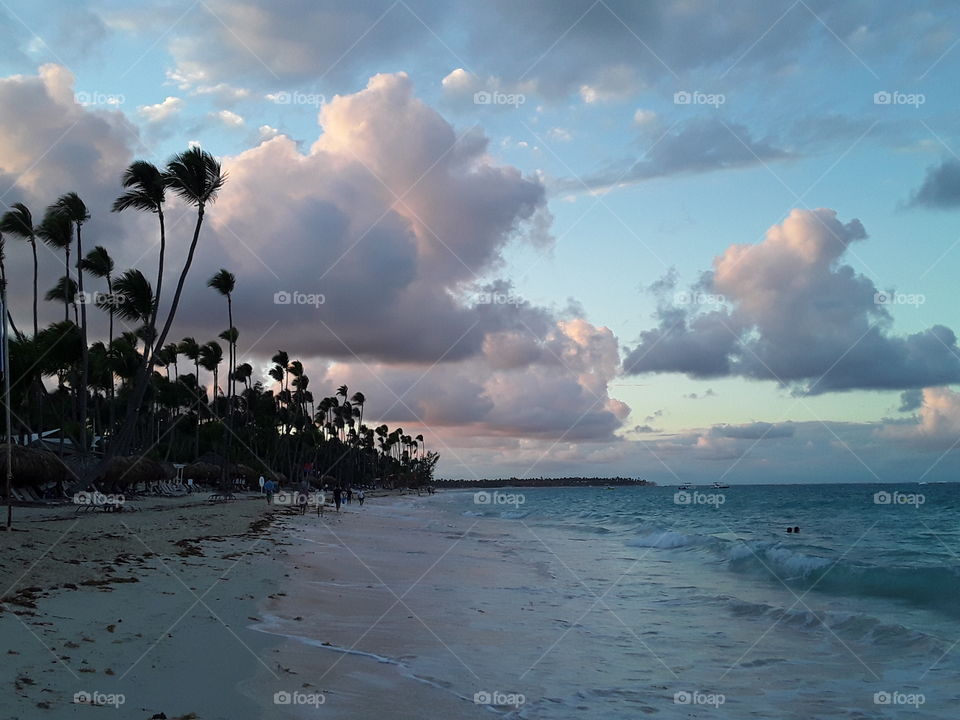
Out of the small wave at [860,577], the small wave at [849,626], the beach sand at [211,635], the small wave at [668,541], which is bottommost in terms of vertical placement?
the small wave at [668,541]

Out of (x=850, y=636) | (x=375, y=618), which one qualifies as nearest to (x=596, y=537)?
(x=850, y=636)

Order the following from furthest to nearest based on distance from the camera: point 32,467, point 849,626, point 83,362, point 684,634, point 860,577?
point 83,362, point 32,467, point 860,577, point 849,626, point 684,634

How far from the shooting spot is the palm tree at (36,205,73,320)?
108 feet

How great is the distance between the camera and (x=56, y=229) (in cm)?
3344

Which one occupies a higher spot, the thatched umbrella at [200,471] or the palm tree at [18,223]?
the palm tree at [18,223]

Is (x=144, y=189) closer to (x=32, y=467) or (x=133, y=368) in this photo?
(x=32, y=467)

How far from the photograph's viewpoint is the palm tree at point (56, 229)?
1299 inches

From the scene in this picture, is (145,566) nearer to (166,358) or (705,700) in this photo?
(705,700)

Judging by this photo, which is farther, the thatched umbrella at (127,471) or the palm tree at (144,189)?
the thatched umbrella at (127,471)

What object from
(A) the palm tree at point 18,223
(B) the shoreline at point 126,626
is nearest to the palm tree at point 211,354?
(A) the palm tree at point 18,223

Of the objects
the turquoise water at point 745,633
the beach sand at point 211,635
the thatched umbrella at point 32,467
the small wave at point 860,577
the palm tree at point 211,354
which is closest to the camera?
the beach sand at point 211,635

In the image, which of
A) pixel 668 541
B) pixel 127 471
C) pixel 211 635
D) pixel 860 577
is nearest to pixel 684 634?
pixel 211 635

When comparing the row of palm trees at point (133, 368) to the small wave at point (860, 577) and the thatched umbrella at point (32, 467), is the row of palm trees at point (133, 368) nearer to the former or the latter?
the thatched umbrella at point (32, 467)

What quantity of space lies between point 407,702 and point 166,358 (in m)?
62.5
